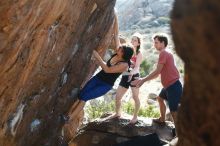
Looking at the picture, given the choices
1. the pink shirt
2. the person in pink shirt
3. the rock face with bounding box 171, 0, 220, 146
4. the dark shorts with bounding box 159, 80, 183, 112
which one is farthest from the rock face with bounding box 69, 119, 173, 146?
the rock face with bounding box 171, 0, 220, 146

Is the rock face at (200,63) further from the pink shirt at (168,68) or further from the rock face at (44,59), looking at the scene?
the pink shirt at (168,68)

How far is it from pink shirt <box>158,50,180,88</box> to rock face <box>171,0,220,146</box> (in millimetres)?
4825

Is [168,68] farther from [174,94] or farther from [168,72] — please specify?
[174,94]

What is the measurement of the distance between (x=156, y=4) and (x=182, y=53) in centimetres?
12257

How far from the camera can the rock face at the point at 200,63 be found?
3656 millimetres

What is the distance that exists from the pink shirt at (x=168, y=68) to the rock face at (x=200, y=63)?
483 centimetres

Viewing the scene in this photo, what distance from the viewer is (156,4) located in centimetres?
12462

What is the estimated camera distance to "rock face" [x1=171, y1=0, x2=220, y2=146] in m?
3.66

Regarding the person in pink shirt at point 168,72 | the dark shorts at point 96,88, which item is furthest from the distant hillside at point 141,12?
the person in pink shirt at point 168,72

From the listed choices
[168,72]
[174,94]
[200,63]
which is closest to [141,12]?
[168,72]

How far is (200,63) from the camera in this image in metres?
4.04

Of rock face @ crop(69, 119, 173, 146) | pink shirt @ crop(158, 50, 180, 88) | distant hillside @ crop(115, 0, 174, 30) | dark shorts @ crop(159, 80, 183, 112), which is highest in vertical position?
distant hillside @ crop(115, 0, 174, 30)

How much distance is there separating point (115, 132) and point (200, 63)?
8206 mm

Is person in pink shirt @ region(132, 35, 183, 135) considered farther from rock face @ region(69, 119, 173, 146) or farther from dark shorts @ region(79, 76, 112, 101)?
rock face @ region(69, 119, 173, 146)
